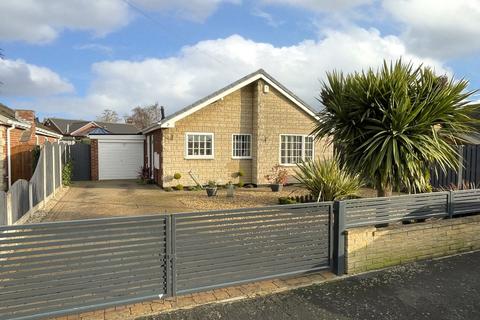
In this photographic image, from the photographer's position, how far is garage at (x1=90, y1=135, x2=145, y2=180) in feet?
56.6

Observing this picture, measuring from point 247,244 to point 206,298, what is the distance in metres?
0.79

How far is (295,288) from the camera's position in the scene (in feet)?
13.8

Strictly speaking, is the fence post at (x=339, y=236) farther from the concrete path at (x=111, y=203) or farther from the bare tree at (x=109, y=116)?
the bare tree at (x=109, y=116)

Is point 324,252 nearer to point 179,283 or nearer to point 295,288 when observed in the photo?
point 295,288

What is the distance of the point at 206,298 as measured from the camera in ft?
12.8

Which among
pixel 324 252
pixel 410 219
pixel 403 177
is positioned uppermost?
pixel 403 177

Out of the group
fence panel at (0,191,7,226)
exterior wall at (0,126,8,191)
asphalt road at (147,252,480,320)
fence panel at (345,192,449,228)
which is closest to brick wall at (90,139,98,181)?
exterior wall at (0,126,8,191)

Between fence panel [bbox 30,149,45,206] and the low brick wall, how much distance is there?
7015mm

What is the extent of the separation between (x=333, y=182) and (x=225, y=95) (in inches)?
295

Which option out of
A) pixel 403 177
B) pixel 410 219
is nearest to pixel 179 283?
pixel 410 219

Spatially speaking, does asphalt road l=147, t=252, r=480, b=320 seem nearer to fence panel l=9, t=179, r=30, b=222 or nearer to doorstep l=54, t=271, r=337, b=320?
doorstep l=54, t=271, r=337, b=320

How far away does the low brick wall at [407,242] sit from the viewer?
4.70 meters

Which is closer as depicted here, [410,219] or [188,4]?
[410,219]

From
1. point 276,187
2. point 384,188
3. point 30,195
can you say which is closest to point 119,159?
point 276,187
